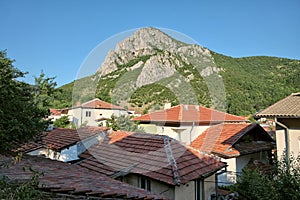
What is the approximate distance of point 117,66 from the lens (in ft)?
20.3

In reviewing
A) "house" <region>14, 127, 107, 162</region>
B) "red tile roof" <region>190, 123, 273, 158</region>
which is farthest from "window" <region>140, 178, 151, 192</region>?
"red tile roof" <region>190, 123, 273, 158</region>

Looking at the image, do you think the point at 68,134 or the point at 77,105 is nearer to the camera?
the point at 77,105

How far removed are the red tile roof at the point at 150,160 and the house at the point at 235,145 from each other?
2.67 metres

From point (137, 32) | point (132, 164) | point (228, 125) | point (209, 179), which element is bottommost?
point (209, 179)

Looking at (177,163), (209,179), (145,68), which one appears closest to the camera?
(177,163)

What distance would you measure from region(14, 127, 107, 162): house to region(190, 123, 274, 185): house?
4325mm

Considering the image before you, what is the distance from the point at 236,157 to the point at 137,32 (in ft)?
20.6

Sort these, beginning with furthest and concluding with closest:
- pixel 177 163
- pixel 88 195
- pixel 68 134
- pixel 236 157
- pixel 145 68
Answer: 1. pixel 68 134
2. pixel 236 157
3. pixel 145 68
4. pixel 177 163
5. pixel 88 195

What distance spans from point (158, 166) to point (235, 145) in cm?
539

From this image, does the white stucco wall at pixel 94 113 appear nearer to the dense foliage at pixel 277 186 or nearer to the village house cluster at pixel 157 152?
the village house cluster at pixel 157 152

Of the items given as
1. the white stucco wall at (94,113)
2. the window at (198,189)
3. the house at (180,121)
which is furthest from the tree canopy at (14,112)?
the window at (198,189)

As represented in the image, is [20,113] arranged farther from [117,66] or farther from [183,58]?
[183,58]

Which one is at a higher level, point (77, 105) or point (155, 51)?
point (155, 51)

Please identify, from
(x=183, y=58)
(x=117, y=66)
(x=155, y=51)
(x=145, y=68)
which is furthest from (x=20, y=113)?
(x=183, y=58)
